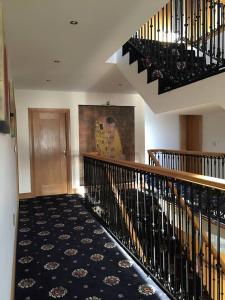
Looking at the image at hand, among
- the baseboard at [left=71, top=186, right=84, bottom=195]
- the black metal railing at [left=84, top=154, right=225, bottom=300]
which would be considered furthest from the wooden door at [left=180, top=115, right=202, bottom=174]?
the black metal railing at [left=84, top=154, right=225, bottom=300]

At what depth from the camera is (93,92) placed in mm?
6051

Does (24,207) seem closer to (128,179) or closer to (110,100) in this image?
(128,179)

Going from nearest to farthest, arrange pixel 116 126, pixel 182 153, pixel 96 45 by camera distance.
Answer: pixel 96 45 < pixel 182 153 < pixel 116 126

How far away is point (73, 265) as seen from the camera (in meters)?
2.57

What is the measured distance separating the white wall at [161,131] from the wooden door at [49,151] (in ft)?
7.56

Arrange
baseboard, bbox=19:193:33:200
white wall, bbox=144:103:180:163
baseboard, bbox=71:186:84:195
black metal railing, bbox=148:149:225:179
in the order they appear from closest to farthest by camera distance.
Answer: black metal railing, bbox=148:149:225:179
baseboard, bbox=19:193:33:200
baseboard, bbox=71:186:84:195
white wall, bbox=144:103:180:163

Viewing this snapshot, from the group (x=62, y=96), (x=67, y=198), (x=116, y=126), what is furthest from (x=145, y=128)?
(x=67, y=198)

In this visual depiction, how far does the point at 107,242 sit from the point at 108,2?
2.56 m

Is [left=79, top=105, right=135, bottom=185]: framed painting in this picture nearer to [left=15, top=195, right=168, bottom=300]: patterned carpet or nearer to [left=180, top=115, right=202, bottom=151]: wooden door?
[left=180, top=115, right=202, bottom=151]: wooden door

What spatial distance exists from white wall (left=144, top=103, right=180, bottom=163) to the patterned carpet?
140 inches

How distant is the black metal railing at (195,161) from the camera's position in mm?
4762

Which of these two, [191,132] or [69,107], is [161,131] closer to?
[191,132]

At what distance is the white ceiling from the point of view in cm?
217

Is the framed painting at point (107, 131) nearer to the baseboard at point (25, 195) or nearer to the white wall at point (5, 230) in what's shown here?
the baseboard at point (25, 195)
